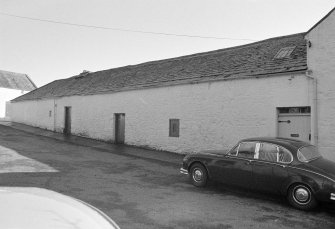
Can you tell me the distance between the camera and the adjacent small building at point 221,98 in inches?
405

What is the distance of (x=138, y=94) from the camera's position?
1688 cm

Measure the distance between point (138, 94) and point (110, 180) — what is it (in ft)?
29.1

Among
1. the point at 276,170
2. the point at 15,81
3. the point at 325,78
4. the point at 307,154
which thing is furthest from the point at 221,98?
the point at 15,81

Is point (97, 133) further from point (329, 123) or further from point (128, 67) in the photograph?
point (329, 123)

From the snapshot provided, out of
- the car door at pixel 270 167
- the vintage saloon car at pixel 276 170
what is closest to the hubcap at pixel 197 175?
the vintage saloon car at pixel 276 170

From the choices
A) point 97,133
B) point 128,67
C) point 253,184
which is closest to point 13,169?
point 253,184

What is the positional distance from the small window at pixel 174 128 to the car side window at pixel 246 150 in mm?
7323

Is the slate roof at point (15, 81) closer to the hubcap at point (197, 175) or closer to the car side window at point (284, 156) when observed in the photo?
the hubcap at point (197, 175)

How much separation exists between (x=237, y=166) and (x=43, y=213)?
5780 millimetres

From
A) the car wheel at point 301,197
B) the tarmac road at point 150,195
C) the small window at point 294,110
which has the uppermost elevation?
the small window at point 294,110

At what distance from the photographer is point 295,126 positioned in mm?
10828

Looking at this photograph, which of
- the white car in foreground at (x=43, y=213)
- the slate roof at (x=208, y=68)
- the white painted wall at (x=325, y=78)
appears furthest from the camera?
the slate roof at (x=208, y=68)

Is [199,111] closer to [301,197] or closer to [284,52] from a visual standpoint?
[284,52]

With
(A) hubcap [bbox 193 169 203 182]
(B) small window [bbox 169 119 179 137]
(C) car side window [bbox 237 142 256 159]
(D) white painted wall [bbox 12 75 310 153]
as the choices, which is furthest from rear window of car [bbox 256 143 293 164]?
(B) small window [bbox 169 119 179 137]
